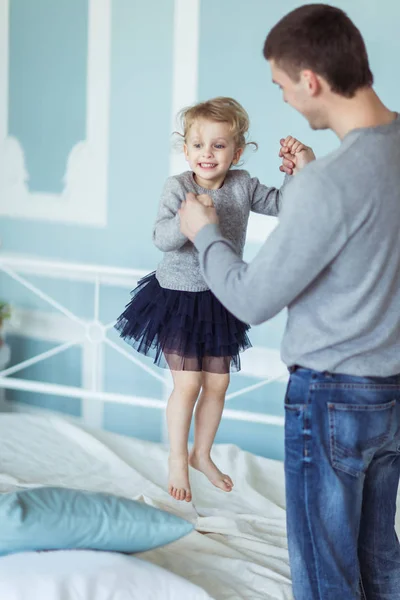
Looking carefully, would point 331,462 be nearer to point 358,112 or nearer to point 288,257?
point 288,257

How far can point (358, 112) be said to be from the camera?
4.56 feet

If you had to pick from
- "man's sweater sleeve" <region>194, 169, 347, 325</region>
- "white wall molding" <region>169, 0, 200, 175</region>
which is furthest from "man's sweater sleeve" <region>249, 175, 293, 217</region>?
"white wall molding" <region>169, 0, 200, 175</region>

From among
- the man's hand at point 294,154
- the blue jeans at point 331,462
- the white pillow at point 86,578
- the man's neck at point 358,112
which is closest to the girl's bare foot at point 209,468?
the white pillow at point 86,578

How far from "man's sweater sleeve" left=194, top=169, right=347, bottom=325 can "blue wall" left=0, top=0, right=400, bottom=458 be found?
1.50m

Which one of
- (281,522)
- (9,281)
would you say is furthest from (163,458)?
(9,281)

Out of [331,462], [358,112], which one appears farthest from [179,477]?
[358,112]

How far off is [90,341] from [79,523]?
1583mm

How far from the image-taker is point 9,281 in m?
3.46

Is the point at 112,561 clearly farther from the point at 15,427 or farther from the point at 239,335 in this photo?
the point at 15,427

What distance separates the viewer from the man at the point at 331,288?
1.33m

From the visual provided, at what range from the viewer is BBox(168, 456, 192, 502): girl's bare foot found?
76.7 inches

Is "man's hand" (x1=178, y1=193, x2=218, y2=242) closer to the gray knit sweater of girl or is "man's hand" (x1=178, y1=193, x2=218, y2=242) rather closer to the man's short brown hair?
the gray knit sweater of girl

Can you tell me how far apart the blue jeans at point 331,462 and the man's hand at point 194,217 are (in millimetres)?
325

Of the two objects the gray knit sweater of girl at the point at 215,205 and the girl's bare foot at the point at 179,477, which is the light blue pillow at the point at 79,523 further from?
the gray knit sweater of girl at the point at 215,205
